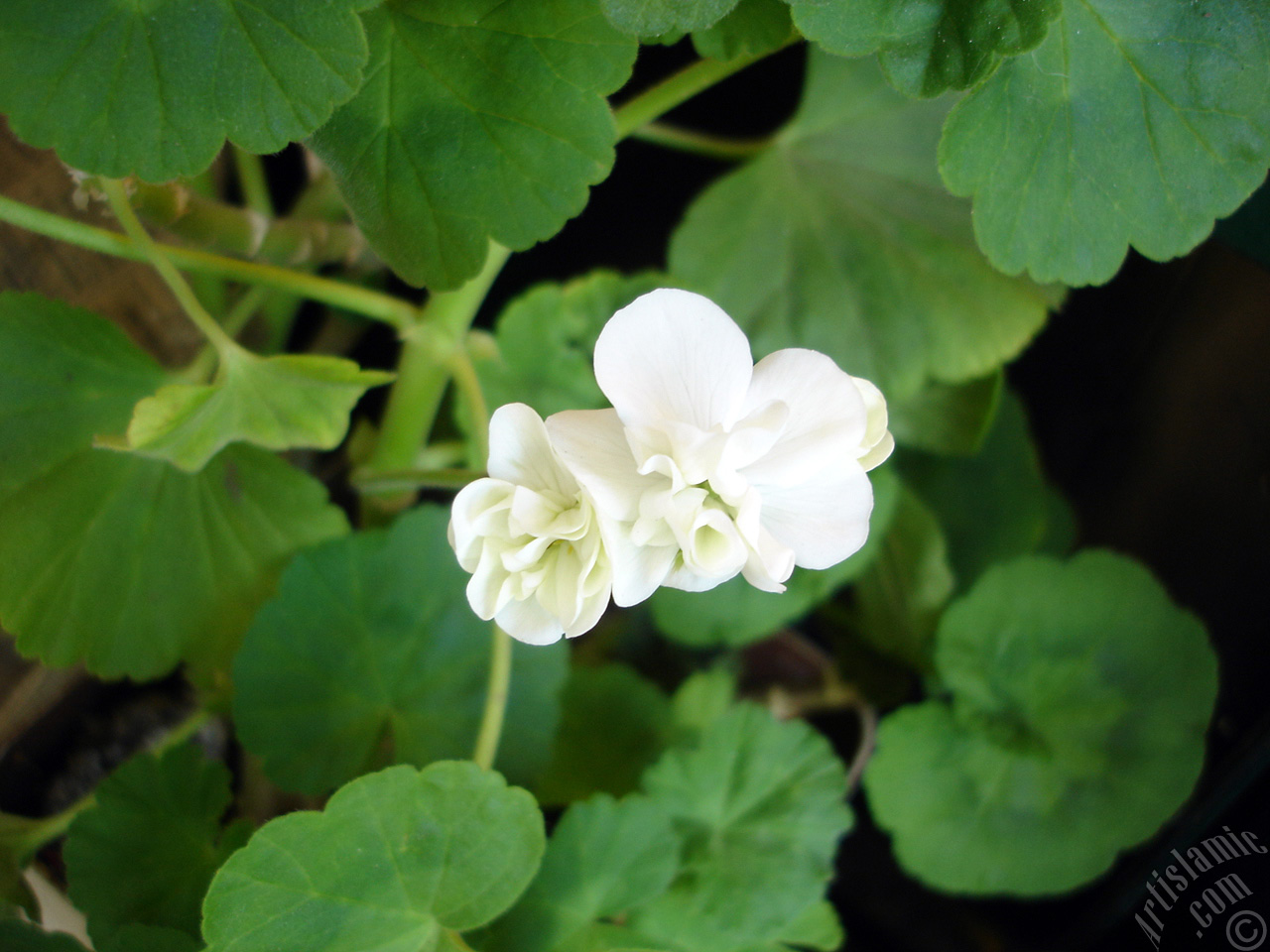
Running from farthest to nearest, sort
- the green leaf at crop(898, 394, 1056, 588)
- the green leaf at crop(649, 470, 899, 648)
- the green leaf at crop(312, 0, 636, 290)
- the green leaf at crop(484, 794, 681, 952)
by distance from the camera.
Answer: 1. the green leaf at crop(898, 394, 1056, 588)
2. the green leaf at crop(649, 470, 899, 648)
3. the green leaf at crop(484, 794, 681, 952)
4. the green leaf at crop(312, 0, 636, 290)

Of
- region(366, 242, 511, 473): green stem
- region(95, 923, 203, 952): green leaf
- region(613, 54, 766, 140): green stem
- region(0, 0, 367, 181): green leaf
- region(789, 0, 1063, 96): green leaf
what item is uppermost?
region(789, 0, 1063, 96): green leaf

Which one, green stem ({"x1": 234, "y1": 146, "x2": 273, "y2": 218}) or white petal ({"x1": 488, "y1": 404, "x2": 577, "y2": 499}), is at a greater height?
white petal ({"x1": 488, "y1": 404, "x2": 577, "y2": 499})

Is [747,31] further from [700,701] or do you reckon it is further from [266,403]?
[700,701]

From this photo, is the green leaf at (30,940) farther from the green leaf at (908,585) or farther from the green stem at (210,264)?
the green leaf at (908,585)

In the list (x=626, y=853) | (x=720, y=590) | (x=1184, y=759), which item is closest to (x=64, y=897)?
(x=626, y=853)

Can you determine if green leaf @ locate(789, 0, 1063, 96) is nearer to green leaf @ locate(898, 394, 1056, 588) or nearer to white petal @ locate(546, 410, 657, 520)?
white petal @ locate(546, 410, 657, 520)

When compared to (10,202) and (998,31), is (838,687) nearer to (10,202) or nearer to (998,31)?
(998,31)

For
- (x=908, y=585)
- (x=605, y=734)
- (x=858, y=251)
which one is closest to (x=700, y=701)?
(x=605, y=734)

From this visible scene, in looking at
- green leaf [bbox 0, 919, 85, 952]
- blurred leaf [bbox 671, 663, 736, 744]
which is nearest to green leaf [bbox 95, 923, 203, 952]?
green leaf [bbox 0, 919, 85, 952]
